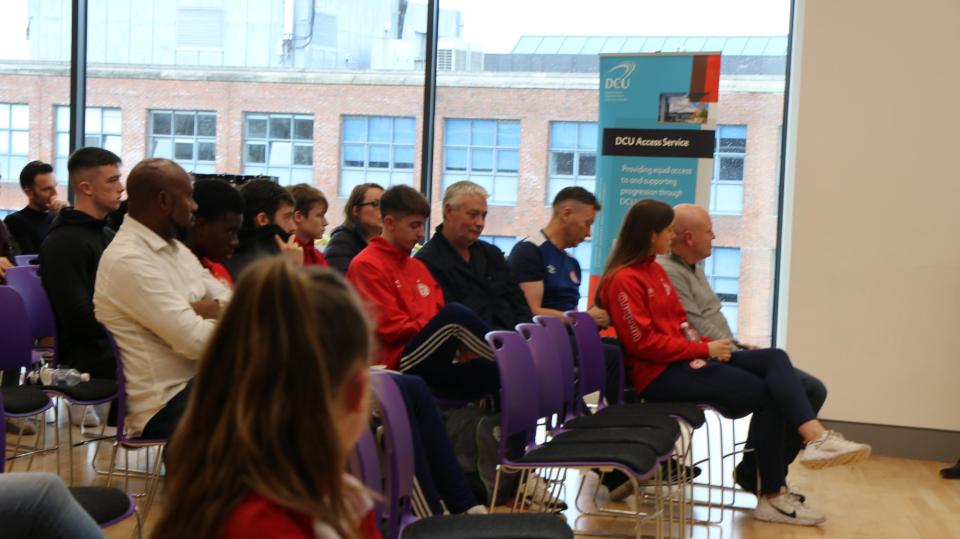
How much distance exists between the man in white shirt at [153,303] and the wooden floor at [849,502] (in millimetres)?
775

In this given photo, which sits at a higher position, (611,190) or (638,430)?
(611,190)

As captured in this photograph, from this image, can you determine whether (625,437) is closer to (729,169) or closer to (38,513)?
(38,513)

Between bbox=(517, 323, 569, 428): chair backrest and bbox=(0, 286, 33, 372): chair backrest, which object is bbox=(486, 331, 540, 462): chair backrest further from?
bbox=(0, 286, 33, 372): chair backrest

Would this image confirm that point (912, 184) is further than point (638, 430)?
Yes

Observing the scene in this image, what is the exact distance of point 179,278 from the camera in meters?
3.63

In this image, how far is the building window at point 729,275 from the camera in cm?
732

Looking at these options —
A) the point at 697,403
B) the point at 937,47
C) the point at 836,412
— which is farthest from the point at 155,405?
the point at 937,47

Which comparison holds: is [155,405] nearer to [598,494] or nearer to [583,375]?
[583,375]

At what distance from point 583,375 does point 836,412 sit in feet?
9.14

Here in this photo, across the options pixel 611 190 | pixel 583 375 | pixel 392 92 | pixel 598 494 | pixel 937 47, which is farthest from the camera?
pixel 392 92

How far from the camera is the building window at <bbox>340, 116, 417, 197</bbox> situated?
7.75 m

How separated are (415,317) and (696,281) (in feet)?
4.79

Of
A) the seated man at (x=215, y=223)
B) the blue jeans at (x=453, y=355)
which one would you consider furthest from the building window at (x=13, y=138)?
the blue jeans at (x=453, y=355)

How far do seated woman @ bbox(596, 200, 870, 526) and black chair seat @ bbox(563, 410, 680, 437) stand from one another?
364 mm
